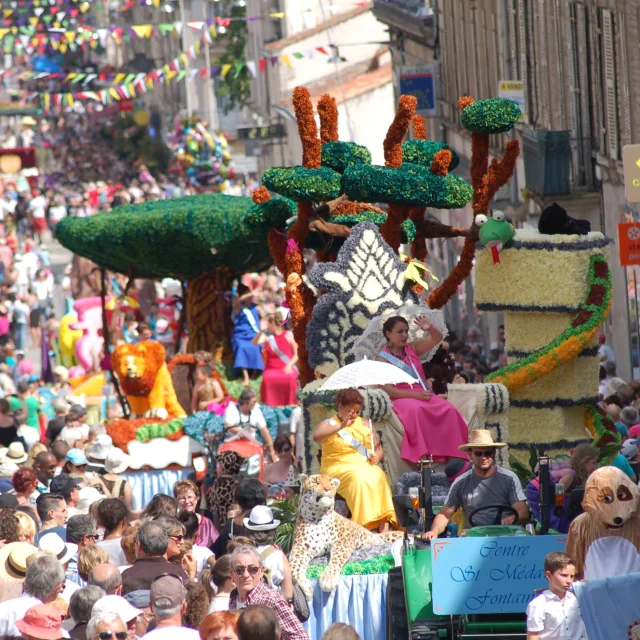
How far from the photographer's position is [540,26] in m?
26.3

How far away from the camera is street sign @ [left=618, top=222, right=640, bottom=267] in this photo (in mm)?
15258

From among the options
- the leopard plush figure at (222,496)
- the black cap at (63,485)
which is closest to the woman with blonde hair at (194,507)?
the leopard plush figure at (222,496)

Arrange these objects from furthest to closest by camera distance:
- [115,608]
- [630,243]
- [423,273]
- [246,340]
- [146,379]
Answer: [246,340] < [146,379] < [630,243] < [423,273] < [115,608]

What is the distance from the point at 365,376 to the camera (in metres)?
12.2

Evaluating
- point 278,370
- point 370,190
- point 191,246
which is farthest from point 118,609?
point 191,246

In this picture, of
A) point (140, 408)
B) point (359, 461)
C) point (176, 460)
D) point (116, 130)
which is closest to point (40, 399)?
point (140, 408)

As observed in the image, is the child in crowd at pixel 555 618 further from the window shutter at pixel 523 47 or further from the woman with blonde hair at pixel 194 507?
the window shutter at pixel 523 47

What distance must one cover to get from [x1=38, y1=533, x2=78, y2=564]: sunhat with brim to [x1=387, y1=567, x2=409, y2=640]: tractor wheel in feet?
6.36

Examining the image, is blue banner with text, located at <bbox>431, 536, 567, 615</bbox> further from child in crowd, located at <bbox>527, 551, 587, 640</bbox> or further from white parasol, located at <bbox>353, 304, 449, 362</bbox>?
white parasol, located at <bbox>353, 304, 449, 362</bbox>

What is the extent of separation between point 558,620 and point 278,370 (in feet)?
41.2

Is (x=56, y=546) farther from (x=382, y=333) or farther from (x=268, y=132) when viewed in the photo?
(x=268, y=132)

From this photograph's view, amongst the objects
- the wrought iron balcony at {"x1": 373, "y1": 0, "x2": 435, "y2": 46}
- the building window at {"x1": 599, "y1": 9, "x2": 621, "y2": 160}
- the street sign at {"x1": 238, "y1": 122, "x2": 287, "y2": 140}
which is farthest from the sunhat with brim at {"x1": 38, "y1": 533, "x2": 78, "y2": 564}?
the street sign at {"x1": 238, "y1": 122, "x2": 287, "y2": 140}

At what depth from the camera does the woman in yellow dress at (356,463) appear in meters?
11.6

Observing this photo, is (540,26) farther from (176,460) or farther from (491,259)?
(491,259)
